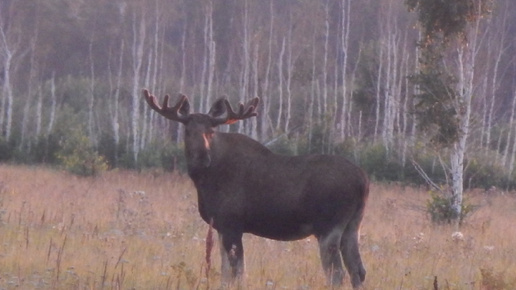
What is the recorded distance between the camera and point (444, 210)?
17.0m

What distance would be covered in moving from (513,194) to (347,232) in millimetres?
20664

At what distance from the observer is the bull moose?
9.00m

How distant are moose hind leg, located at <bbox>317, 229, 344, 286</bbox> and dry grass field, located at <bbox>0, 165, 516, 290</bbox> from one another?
146 mm

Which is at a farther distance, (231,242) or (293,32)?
(293,32)

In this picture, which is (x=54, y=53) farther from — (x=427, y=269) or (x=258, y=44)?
(x=427, y=269)

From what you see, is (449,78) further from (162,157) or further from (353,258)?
(162,157)

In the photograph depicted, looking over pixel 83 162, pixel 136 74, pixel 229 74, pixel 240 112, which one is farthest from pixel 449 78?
pixel 229 74

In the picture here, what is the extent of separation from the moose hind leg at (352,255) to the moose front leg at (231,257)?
1.03 meters

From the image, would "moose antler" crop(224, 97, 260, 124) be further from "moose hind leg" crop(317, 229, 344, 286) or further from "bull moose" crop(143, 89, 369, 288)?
"moose hind leg" crop(317, 229, 344, 286)

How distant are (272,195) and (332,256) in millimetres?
864

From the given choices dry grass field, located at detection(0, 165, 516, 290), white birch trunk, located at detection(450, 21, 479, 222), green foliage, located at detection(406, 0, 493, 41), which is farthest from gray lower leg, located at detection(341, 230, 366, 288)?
green foliage, located at detection(406, 0, 493, 41)

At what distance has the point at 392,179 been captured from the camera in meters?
31.1

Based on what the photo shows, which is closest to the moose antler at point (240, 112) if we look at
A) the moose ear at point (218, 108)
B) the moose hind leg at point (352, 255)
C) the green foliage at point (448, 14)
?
the moose ear at point (218, 108)

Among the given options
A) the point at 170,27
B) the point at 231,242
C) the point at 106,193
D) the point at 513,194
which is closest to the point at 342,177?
the point at 231,242
